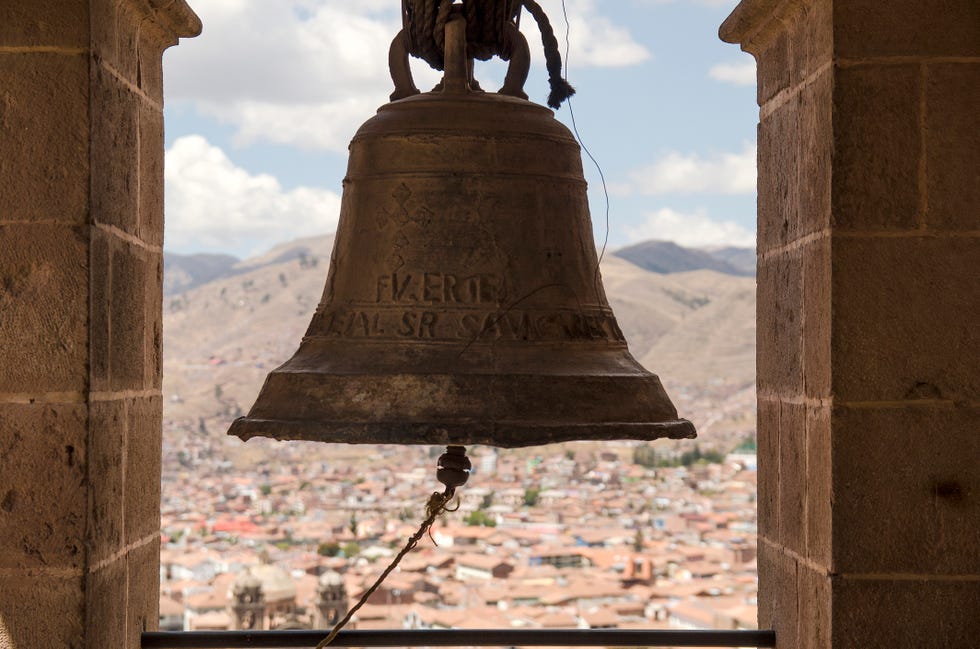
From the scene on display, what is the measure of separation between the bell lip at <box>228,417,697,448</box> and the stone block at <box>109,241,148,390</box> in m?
0.53

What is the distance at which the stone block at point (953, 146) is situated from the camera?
2381mm

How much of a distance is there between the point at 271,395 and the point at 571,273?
0.62 meters

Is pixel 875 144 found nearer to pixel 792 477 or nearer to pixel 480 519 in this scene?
pixel 792 477

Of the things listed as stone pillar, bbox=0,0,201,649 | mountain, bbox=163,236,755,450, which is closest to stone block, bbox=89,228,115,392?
stone pillar, bbox=0,0,201,649

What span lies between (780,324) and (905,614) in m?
0.68

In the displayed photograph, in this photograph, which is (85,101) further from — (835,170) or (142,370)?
(835,170)

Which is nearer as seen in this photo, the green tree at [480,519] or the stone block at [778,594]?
the stone block at [778,594]

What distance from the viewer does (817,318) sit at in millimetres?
2457

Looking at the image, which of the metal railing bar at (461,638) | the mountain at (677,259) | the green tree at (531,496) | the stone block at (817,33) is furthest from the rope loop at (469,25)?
the mountain at (677,259)

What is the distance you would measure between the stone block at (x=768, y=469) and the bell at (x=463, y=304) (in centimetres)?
52

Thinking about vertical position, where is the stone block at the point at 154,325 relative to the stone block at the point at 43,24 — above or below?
below

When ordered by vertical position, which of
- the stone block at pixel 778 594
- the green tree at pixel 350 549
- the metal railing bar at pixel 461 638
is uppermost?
the stone block at pixel 778 594

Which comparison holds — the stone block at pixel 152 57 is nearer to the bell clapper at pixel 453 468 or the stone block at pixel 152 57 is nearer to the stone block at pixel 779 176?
the bell clapper at pixel 453 468

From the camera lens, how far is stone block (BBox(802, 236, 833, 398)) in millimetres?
2395
